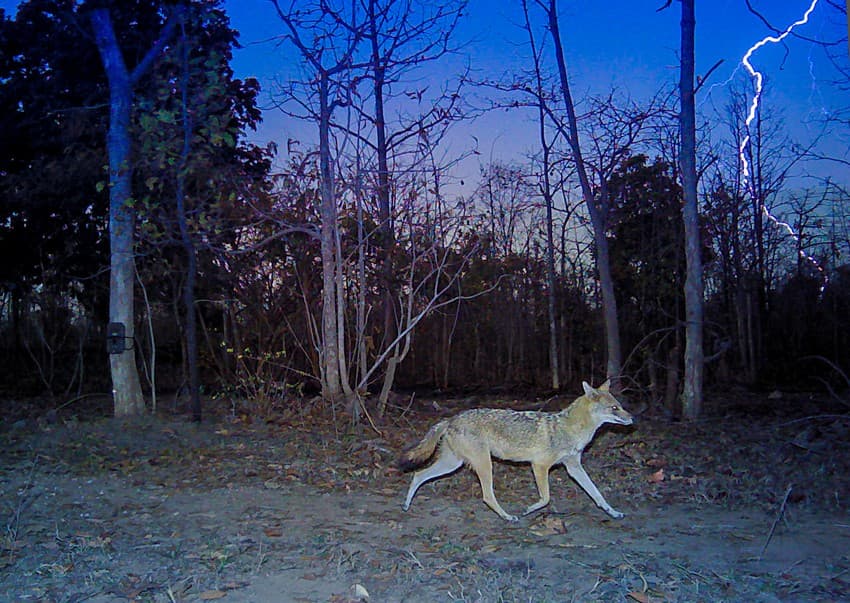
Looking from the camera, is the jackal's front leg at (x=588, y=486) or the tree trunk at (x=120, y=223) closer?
the jackal's front leg at (x=588, y=486)

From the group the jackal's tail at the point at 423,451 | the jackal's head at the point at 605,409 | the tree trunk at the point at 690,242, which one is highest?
the tree trunk at the point at 690,242

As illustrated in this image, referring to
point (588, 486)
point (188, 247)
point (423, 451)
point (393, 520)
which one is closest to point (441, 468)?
point (423, 451)

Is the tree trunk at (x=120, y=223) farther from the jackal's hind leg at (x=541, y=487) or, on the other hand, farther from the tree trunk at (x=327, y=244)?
the jackal's hind leg at (x=541, y=487)

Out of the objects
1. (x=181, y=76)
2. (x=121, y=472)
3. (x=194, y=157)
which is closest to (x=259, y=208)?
(x=194, y=157)

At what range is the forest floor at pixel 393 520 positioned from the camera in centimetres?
604

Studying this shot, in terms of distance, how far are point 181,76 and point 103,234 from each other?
9.57m

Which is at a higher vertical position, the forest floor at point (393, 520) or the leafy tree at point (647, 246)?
the leafy tree at point (647, 246)

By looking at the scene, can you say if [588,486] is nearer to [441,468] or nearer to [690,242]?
[441,468]

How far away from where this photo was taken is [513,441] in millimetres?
8742

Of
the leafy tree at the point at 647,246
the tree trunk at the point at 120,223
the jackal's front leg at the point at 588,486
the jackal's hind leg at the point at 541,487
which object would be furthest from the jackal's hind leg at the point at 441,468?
the leafy tree at the point at 647,246

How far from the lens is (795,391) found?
21453mm

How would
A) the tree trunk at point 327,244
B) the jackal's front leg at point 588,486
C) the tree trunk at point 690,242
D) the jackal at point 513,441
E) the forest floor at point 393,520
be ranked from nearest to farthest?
the forest floor at point 393,520 → the jackal's front leg at point 588,486 → the jackal at point 513,441 → the tree trunk at point 690,242 → the tree trunk at point 327,244

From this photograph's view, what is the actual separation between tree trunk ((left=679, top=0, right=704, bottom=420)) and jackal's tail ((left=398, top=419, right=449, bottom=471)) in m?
6.81

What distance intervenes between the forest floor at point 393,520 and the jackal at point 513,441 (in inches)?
19.5
